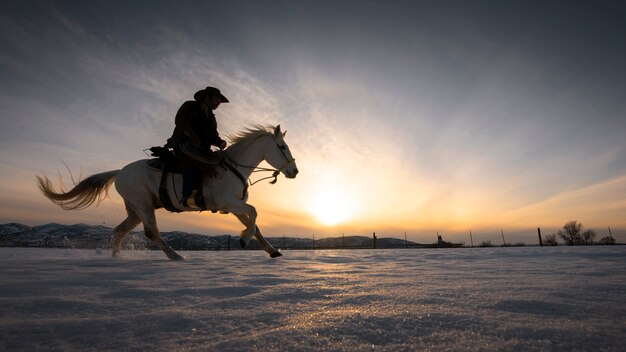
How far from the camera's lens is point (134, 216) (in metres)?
5.70

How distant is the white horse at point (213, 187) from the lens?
4844 mm

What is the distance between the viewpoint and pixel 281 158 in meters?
5.43

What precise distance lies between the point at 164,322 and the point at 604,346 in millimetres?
1234

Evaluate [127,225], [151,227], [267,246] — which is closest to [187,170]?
[151,227]

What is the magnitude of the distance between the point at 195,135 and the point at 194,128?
0.24 meters

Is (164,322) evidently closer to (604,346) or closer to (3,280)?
(604,346)

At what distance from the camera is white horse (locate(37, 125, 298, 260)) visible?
15.9 feet

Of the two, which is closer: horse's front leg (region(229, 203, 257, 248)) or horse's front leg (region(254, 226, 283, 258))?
horse's front leg (region(229, 203, 257, 248))

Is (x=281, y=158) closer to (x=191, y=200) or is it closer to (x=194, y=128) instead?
(x=194, y=128)

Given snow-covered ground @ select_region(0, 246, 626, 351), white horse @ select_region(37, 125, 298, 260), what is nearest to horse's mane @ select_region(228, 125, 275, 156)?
white horse @ select_region(37, 125, 298, 260)

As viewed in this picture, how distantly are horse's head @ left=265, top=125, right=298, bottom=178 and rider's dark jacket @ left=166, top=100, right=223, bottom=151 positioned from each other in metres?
0.94

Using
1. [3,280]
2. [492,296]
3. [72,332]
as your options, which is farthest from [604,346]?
[3,280]

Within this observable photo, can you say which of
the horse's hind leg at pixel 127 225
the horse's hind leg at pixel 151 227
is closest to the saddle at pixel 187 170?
the horse's hind leg at pixel 151 227

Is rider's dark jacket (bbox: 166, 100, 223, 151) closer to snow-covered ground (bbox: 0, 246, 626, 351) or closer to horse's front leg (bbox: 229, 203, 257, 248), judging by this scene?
horse's front leg (bbox: 229, 203, 257, 248)
